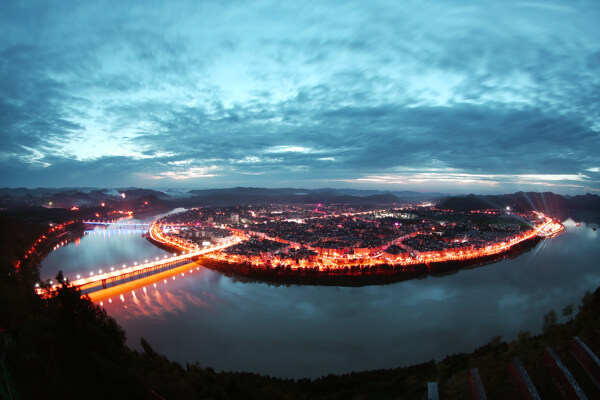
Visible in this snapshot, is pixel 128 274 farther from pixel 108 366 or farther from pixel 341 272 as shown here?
pixel 108 366

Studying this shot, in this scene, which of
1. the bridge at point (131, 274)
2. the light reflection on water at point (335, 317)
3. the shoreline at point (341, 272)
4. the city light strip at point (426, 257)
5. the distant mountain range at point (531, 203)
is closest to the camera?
the light reflection on water at point (335, 317)

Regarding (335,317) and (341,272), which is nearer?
(335,317)

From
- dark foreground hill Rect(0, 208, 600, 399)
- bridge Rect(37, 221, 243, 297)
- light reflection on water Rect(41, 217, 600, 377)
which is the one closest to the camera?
dark foreground hill Rect(0, 208, 600, 399)

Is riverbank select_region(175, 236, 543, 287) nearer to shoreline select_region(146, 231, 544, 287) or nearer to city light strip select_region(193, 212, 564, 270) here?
shoreline select_region(146, 231, 544, 287)

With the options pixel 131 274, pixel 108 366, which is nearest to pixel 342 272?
pixel 131 274

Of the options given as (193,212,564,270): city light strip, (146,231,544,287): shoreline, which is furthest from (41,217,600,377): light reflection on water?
(193,212,564,270): city light strip

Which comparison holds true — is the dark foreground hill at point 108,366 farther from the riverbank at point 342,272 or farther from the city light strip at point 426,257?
the city light strip at point 426,257

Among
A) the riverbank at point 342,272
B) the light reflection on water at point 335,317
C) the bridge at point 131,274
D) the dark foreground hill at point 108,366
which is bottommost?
the light reflection on water at point 335,317

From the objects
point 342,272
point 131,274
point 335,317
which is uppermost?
point 131,274

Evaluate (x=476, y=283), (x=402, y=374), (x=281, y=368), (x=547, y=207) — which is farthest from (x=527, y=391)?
(x=547, y=207)

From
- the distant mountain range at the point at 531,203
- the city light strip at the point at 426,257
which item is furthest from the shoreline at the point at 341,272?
the distant mountain range at the point at 531,203
